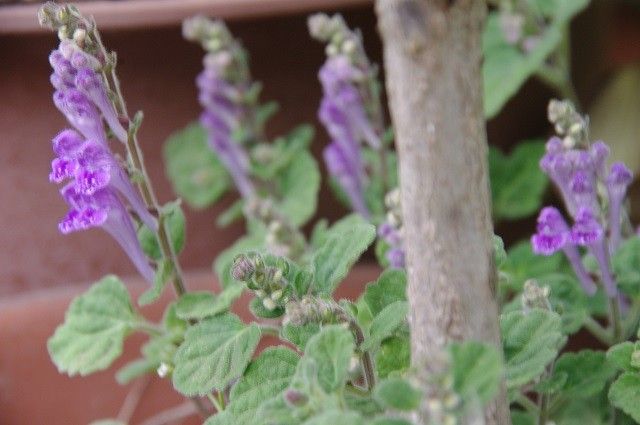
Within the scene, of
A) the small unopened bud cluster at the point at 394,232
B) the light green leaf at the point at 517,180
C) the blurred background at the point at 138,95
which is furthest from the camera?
the light green leaf at the point at 517,180

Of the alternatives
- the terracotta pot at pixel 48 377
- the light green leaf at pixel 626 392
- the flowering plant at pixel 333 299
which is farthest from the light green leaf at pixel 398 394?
the terracotta pot at pixel 48 377

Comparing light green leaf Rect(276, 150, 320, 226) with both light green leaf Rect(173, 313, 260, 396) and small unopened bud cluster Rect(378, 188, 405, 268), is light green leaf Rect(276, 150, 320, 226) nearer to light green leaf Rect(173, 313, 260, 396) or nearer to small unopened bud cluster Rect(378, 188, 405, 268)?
small unopened bud cluster Rect(378, 188, 405, 268)

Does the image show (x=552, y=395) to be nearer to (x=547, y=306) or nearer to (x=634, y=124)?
(x=547, y=306)

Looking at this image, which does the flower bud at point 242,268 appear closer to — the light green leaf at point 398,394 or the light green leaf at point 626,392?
the light green leaf at point 398,394

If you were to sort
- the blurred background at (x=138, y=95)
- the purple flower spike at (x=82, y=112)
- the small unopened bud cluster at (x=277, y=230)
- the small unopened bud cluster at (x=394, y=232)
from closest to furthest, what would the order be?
the purple flower spike at (x=82, y=112) < the small unopened bud cluster at (x=394, y=232) < the small unopened bud cluster at (x=277, y=230) < the blurred background at (x=138, y=95)

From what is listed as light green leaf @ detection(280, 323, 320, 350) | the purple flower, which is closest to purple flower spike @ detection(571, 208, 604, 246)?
light green leaf @ detection(280, 323, 320, 350)

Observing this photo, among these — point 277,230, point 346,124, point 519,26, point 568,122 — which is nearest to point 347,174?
point 346,124
